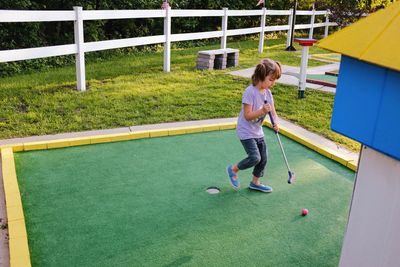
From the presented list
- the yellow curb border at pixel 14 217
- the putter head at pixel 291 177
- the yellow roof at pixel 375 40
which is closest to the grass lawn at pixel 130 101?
the yellow curb border at pixel 14 217

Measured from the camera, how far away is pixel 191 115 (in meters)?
6.77

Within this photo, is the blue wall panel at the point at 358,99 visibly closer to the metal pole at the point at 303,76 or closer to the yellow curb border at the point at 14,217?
the yellow curb border at the point at 14,217

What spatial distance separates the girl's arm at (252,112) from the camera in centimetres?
394

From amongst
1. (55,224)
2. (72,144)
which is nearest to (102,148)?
(72,144)

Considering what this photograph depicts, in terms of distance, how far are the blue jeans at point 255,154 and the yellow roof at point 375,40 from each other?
1.97 metres

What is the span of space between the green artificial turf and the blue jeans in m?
0.28

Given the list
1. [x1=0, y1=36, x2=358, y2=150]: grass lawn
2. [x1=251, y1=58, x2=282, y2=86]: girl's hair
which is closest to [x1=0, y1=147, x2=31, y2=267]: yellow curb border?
[x1=0, y1=36, x2=358, y2=150]: grass lawn

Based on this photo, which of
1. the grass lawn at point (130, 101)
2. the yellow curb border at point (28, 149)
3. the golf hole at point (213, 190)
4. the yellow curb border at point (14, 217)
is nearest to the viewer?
the yellow curb border at point (14, 217)

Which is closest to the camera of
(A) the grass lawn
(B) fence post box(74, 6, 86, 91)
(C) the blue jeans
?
(C) the blue jeans

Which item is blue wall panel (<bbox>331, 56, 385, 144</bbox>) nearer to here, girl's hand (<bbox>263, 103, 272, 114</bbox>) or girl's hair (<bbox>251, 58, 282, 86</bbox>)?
girl's hand (<bbox>263, 103, 272, 114</bbox>)

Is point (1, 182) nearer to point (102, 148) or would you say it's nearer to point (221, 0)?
point (102, 148)

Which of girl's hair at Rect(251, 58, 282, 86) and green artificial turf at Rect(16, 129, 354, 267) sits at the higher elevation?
girl's hair at Rect(251, 58, 282, 86)

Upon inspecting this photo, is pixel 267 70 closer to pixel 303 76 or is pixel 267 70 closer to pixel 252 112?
pixel 252 112

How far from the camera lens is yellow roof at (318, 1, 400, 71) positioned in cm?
193
